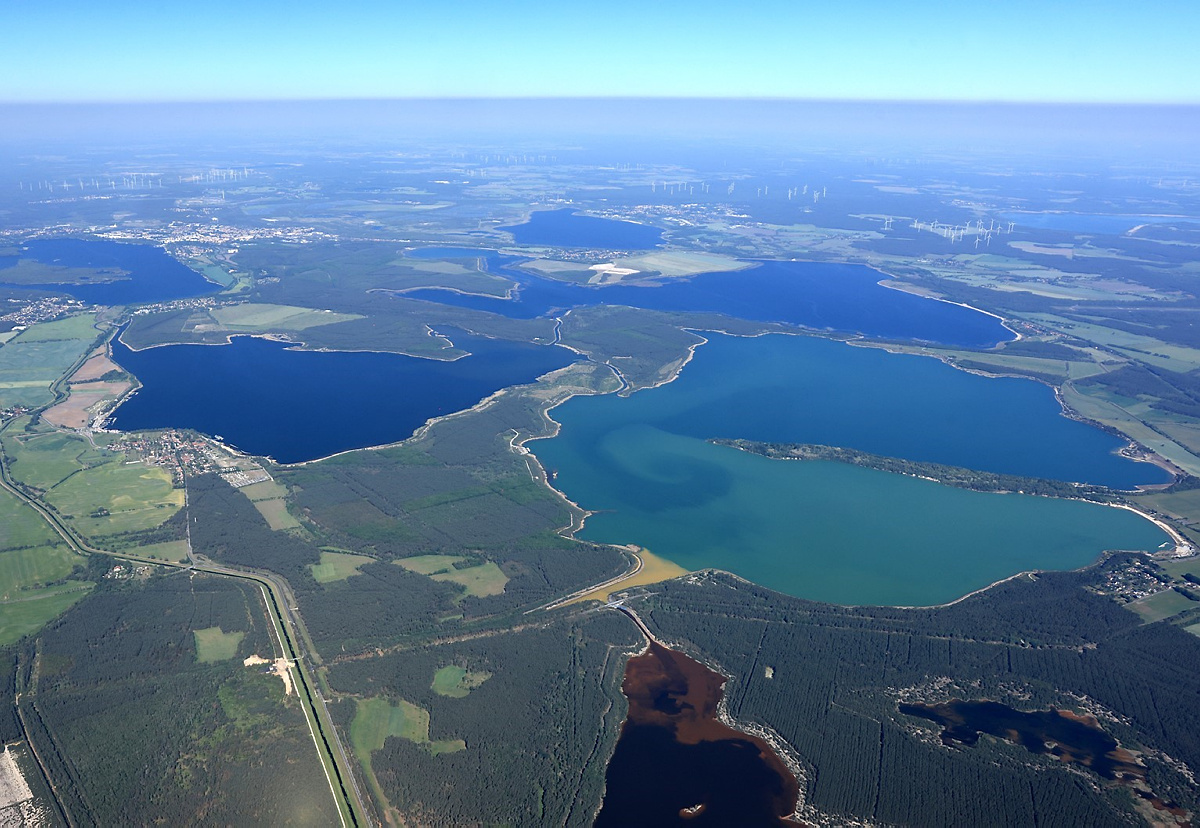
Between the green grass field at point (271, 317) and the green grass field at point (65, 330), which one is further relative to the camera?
the green grass field at point (271, 317)

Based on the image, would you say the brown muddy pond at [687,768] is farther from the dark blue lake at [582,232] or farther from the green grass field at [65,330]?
the dark blue lake at [582,232]

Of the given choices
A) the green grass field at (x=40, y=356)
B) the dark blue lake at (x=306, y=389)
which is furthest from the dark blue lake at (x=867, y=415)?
the green grass field at (x=40, y=356)

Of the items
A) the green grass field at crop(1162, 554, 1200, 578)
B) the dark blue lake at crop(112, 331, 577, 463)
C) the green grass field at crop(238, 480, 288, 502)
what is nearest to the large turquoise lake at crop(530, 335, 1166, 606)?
the green grass field at crop(1162, 554, 1200, 578)

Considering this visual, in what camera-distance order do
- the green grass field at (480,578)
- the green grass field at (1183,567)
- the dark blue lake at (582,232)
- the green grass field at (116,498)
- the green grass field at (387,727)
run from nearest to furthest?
the green grass field at (387,727) < the green grass field at (480,578) < the green grass field at (1183,567) < the green grass field at (116,498) < the dark blue lake at (582,232)

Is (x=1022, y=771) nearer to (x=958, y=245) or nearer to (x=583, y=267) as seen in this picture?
(x=583, y=267)

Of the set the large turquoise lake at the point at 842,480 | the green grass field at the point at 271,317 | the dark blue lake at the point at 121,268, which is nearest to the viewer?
the large turquoise lake at the point at 842,480

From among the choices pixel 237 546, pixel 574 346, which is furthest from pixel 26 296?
pixel 237 546
